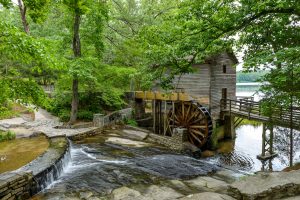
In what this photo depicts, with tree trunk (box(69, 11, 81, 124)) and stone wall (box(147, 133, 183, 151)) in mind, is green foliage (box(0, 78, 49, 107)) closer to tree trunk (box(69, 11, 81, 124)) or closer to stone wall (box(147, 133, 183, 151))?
stone wall (box(147, 133, 183, 151))

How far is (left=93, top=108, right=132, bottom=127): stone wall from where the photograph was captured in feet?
60.8

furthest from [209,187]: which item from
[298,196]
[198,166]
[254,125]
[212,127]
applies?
[254,125]

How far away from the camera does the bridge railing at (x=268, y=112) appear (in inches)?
487

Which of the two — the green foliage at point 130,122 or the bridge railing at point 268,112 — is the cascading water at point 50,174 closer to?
the bridge railing at point 268,112

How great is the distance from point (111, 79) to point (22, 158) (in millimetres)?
10898

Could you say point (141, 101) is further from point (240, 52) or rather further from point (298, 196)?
point (298, 196)

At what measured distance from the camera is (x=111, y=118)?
19891 mm

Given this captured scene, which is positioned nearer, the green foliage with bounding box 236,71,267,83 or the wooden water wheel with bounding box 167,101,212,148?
the green foliage with bounding box 236,71,267,83

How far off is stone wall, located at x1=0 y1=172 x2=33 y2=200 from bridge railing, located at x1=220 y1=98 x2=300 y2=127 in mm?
9018

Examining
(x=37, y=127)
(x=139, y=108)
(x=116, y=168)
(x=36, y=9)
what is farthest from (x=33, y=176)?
(x=139, y=108)

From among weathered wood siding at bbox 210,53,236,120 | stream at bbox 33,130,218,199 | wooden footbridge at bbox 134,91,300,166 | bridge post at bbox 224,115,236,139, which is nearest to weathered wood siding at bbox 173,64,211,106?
weathered wood siding at bbox 210,53,236,120

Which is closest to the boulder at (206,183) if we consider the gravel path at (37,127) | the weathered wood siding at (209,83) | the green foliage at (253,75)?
the green foliage at (253,75)

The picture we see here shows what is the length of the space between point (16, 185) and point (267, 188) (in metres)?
6.62

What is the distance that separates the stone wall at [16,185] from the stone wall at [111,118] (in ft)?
34.6
